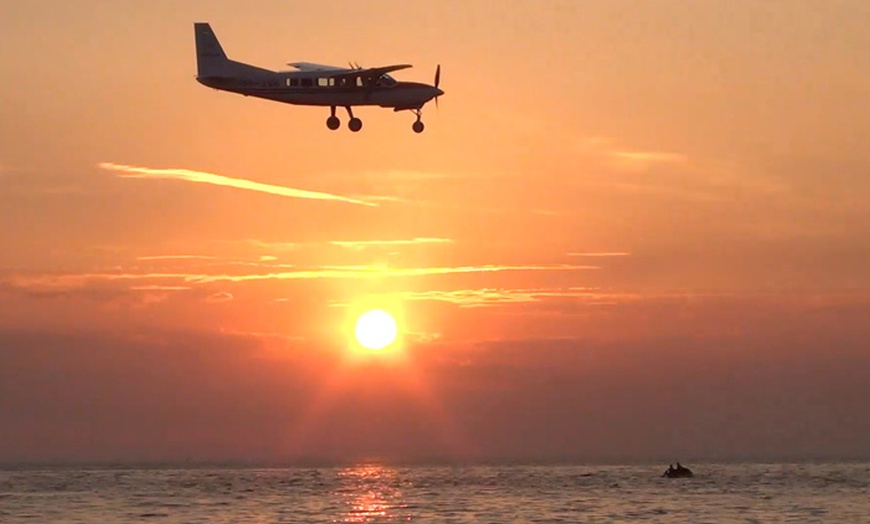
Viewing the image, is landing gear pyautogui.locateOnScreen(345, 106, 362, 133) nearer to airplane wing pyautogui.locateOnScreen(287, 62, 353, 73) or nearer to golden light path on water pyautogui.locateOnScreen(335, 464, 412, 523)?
airplane wing pyautogui.locateOnScreen(287, 62, 353, 73)

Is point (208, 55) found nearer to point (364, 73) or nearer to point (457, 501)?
point (364, 73)

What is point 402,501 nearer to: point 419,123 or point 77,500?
point 77,500

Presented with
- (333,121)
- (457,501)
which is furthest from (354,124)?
(457,501)

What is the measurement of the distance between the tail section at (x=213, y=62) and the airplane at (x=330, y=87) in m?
0.06

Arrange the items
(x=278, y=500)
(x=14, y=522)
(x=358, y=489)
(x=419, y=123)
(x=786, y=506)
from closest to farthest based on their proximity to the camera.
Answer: (x=419, y=123), (x=14, y=522), (x=786, y=506), (x=278, y=500), (x=358, y=489)

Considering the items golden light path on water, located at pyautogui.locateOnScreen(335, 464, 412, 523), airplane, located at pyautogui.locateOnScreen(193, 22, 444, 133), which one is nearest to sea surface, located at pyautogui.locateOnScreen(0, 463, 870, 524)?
golden light path on water, located at pyautogui.locateOnScreen(335, 464, 412, 523)

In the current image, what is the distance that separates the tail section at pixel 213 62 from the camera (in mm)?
82750

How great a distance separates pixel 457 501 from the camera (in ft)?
453

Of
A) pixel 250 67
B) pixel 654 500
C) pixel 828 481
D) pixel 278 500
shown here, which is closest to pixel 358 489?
pixel 278 500

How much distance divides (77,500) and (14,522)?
33696mm

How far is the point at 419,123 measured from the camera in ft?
257

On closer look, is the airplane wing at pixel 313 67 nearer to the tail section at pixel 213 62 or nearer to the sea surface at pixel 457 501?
the tail section at pixel 213 62

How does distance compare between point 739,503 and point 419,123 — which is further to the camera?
point 739,503

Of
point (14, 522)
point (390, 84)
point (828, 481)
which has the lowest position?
point (14, 522)
